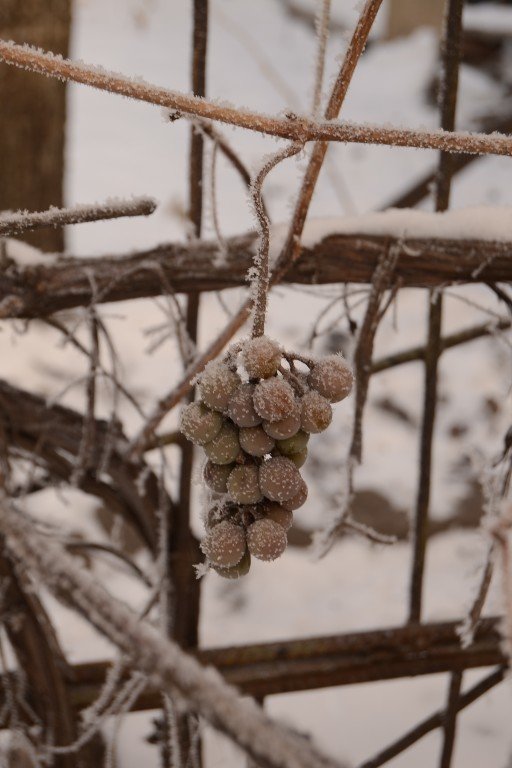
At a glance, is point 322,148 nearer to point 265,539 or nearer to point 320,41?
point 320,41

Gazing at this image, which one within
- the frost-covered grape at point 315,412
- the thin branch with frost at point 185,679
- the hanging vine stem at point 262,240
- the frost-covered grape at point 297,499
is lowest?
the thin branch with frost at point 185,679

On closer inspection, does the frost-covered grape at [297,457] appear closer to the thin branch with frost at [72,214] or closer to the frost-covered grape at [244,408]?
the frost-covered grape at [244,408]

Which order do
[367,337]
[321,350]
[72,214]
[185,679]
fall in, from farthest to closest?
1. [321,350]
2. [367,337]
3. [72,214]
4. [185,679]

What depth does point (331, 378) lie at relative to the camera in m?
0.49

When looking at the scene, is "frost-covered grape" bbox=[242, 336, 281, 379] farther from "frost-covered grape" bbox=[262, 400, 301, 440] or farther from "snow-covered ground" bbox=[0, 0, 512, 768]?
"snow-covered ground" bbox=[0, 0, 512, 768]

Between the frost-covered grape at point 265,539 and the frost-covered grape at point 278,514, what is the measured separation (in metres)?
0.01

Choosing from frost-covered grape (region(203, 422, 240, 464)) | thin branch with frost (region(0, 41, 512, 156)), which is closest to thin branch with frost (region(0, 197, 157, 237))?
thin branch with frost (region(0, 41, 512, 156))

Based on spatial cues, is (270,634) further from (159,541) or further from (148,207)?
(148,207)

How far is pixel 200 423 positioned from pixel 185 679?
167 mm

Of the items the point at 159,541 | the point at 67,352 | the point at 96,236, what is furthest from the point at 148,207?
the point at 96,236

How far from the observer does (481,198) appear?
12.5 feet

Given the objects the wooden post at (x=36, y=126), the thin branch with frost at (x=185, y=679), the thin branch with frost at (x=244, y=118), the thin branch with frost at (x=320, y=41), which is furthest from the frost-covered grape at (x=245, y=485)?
the wooden post at (x=36, y=126)

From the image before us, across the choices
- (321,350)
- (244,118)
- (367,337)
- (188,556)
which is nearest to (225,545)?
(244,118)

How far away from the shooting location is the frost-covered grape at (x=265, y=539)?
0.47 metres
